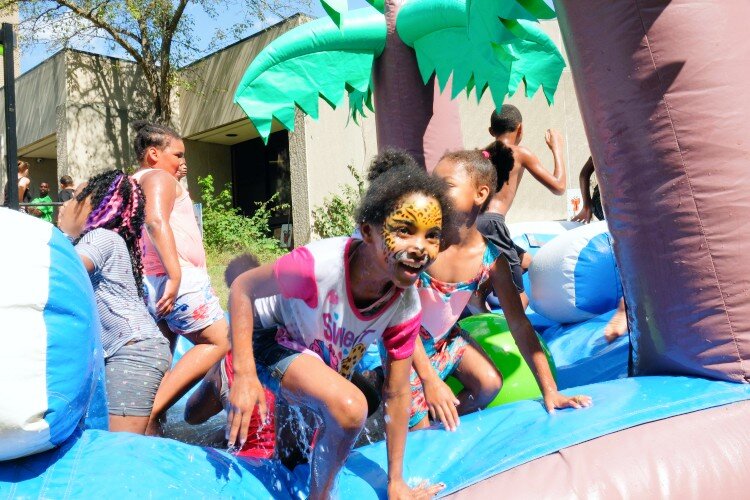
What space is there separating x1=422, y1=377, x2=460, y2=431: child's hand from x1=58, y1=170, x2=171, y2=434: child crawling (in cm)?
92

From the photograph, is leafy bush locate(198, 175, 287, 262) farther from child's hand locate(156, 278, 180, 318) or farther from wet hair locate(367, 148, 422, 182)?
wet hair locate(367, 148, 422, 182)

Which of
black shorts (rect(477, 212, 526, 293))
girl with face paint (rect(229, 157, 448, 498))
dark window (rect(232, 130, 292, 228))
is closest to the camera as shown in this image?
girl with face paint (rect(229, 157, 448, 498))

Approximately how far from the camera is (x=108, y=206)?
106 inches

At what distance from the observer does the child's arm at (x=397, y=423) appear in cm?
184

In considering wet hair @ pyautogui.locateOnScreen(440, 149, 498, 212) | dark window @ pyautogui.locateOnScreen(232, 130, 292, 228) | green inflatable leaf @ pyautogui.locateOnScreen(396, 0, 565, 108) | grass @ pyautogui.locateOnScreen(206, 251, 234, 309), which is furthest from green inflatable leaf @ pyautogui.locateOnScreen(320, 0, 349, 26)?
dark window @ pyautogui.locateOnScreen(232, 130, 292, 228)

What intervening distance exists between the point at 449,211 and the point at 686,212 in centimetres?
74

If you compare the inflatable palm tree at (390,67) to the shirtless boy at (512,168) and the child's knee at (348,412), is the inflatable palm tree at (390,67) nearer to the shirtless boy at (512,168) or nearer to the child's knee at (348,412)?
the shirtless boy at (512,168)

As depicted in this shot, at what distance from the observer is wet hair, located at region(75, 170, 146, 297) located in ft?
8.79

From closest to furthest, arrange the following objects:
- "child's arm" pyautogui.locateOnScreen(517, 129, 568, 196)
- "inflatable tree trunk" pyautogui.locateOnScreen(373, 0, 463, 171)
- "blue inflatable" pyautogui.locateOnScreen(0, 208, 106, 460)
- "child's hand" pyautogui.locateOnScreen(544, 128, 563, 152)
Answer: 1. "blue inflatable" pyautogui.locateOnScreen(0, 208, 106, 460)
2. "inflatable tree trunk" pyautogui.locateOnScreen(373, 0, 463, 171)
3. "child's arm" pyautogui.locateOnScreen(517, 129, 568, 196)
4. "child's hand" pyautogui.locateOnScreen(544, 128, 563, 152)

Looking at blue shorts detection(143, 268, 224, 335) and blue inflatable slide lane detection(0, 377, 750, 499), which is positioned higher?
blue shorts detection(143, 268, 224, 335)

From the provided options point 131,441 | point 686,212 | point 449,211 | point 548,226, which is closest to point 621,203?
point 686,212

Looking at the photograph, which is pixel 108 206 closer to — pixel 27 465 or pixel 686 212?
pixel 27 465

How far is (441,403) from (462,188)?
2.45 ft

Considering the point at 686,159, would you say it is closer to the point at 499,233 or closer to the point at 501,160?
the point at 499,233
